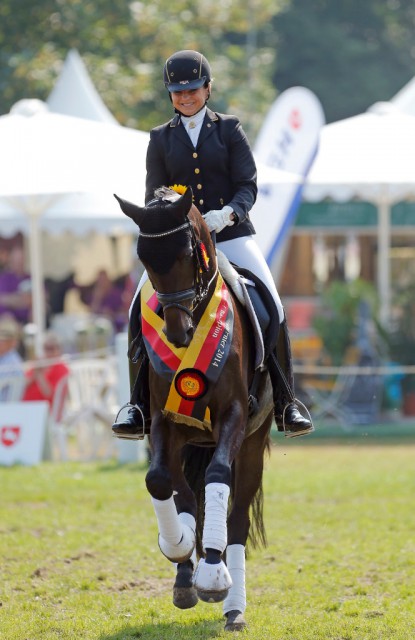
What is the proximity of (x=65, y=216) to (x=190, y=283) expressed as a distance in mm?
13757

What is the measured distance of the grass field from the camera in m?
7.32

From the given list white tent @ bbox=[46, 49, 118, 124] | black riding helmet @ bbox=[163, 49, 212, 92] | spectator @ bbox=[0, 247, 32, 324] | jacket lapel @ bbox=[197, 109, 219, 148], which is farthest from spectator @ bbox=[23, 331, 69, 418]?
black riding helmet @ bbox=[163, 49, 212, 92]

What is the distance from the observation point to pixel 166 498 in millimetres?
6629

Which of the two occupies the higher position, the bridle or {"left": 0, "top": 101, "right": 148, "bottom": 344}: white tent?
{"left": 0, "top": 101, "right": 148, "bottom": 344}: white tent

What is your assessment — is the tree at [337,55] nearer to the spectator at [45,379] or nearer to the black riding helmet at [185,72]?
the spectator at [45,379]

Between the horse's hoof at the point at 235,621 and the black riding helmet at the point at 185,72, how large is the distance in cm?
284

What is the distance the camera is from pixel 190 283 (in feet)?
20.9

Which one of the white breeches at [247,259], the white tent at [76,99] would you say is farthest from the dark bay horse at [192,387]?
the white tent at [76,99]

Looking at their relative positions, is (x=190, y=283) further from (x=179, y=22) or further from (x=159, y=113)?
(x=179, y=22)

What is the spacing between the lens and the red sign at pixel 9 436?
14984 millimetres

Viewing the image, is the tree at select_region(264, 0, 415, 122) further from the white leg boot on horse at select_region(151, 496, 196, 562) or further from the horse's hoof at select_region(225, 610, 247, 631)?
the white leg boot on horse at select_region(151, 496, 196, 562)

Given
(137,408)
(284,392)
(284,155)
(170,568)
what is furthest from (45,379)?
(137,408)

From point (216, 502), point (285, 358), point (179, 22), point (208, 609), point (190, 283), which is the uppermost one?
point (179, 22)

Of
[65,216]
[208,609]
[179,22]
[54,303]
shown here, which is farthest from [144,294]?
[179,22]
